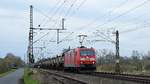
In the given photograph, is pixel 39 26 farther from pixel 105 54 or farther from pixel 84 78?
pixel 105 54

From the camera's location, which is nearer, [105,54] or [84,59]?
[84,59]

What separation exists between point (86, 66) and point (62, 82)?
12.8 metres

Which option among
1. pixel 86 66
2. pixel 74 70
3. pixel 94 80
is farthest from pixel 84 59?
pixel 94 80

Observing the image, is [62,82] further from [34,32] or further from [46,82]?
[34,32]

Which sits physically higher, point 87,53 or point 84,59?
point 87,53

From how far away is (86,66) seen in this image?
157ft

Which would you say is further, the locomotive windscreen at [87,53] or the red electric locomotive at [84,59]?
the locomotive windscreen at [87,53]

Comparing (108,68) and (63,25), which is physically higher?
(63,25)

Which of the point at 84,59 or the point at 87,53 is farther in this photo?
the point at 87,53

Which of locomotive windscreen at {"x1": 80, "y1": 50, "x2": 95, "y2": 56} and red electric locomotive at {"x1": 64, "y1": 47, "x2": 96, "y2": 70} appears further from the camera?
locomotive windscreen at {"x1": 80, "y1": 50, "x2": 95, "y2": 56}

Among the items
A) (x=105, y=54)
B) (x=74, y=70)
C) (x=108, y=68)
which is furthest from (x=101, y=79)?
(x=105, y=54)

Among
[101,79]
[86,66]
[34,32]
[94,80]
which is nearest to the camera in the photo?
[101,79]

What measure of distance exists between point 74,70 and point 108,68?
1300 cm

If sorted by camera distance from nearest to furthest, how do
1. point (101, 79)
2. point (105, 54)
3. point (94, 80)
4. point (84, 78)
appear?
point (101, 79) < point (94, 80) < point (84, 78) < point (105, 54)
